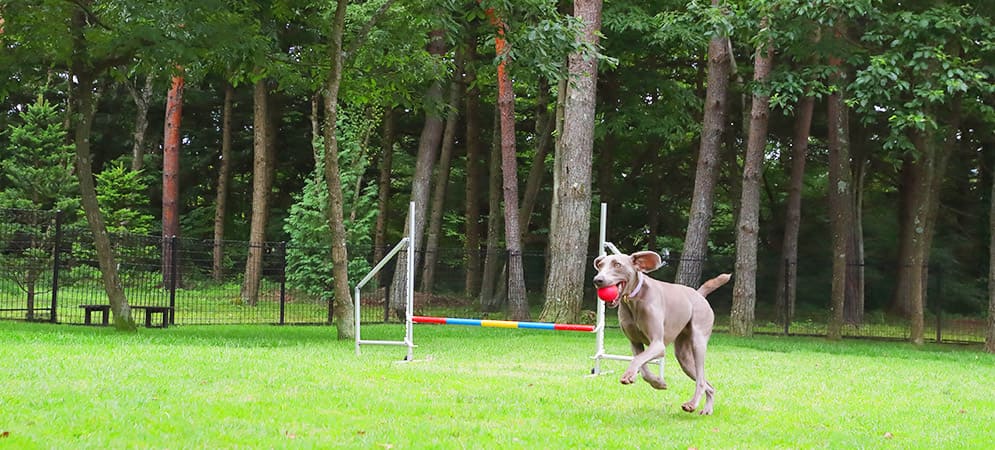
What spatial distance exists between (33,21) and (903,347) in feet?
52.0

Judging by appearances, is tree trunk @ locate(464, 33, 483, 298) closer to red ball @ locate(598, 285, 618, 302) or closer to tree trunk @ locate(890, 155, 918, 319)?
tree trunk @ locate(890, 155, 918, 319)

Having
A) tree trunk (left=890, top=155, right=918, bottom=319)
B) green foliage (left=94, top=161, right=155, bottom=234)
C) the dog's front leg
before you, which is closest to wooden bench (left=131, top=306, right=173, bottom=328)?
the dog's front leg

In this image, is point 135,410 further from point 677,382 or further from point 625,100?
point 625,100

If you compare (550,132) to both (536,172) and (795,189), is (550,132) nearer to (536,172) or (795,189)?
(536,172)

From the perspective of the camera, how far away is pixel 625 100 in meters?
27.9

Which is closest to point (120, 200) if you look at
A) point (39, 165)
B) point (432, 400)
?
point (39, 165)

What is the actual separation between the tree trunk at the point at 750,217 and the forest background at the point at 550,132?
46 mm

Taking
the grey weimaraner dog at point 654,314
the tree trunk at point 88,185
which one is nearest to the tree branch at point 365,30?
the tree trunk at point 88,185

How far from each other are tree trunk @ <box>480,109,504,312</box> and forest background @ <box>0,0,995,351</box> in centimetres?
13

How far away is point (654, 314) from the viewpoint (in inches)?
321

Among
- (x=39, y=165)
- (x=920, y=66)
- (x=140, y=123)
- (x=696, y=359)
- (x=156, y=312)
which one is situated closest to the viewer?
(x=696, y=359)

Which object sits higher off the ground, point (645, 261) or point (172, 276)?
point (645, 261)

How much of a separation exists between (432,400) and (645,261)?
2.16m

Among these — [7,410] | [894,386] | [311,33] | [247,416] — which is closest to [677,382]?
[894,386]
